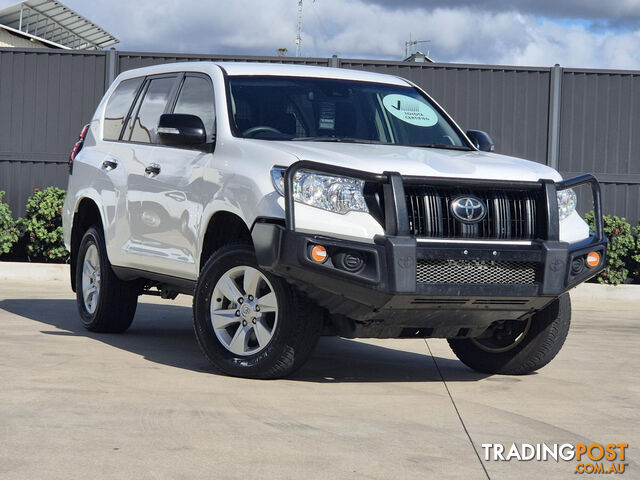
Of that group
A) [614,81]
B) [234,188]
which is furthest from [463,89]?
[234,188]

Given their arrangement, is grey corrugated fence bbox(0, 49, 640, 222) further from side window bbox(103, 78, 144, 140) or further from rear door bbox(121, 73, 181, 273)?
rear door bbox(121, 73, 181, 273)

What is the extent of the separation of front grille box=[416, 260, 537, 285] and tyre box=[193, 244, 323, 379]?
0.78m

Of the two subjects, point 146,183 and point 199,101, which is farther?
point 146,183

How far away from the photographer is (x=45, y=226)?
48.7 feet

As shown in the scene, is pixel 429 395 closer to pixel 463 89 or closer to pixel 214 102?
pixel 214 102

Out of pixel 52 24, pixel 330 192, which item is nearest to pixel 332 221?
pixel 330 192

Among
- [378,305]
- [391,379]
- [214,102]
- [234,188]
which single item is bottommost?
[391,379]

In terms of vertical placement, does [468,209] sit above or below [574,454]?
above

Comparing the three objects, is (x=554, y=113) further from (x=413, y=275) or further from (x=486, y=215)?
(x=413, y=275)

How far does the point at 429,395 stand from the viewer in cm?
629

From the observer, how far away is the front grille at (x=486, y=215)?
19.4 feet

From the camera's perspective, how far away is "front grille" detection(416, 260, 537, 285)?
5.86m

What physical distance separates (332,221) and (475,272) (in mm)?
841

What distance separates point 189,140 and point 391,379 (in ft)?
6.47
